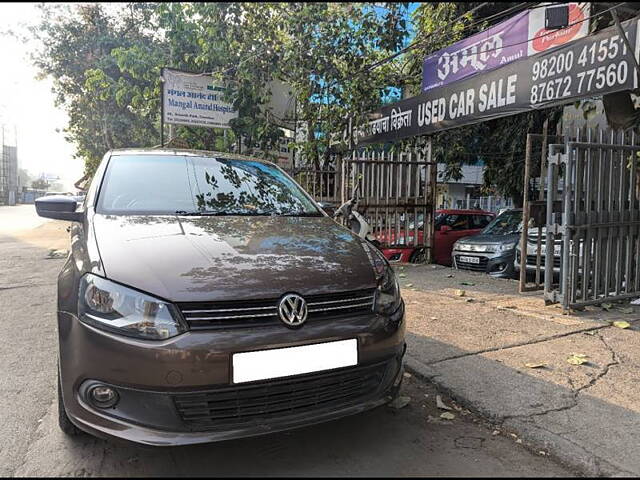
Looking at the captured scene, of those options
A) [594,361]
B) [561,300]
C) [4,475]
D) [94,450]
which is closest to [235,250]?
[94,450]

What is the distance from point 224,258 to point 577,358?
2.99 meters

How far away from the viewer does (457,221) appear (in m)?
10.8

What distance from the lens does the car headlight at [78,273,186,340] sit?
2.09 m

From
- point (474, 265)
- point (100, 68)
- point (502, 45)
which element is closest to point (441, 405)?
point (474, 265)

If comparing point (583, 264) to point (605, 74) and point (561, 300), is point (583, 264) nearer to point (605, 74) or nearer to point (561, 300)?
point (561, 300)

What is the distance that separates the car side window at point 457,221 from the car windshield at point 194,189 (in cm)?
726

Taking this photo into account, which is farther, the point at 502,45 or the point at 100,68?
the point at 100,68

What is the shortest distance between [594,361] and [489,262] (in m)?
4.39

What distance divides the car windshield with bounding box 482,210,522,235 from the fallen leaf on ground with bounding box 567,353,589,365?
4797 mm

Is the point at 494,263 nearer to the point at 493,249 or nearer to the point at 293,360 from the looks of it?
the point at 493,249

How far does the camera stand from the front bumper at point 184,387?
204 cm

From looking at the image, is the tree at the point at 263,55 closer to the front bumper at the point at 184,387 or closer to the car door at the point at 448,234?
the car door at the point at 448,234

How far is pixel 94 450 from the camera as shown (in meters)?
2.48

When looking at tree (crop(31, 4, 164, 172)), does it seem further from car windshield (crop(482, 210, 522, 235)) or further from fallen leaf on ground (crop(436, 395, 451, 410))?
fallen leaf on ground (crop(436, 395, 451, 410))
